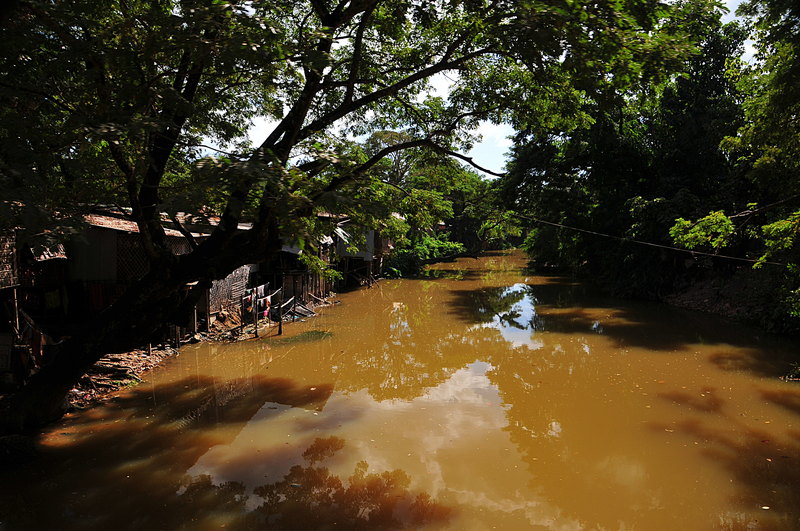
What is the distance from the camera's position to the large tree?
192 inches

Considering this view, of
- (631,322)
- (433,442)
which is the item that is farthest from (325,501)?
(631,322)

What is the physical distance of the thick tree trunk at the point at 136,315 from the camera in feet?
21.0

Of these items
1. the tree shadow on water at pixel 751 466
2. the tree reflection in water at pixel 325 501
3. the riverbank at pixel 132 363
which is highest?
the riverbank at pixel 132 363

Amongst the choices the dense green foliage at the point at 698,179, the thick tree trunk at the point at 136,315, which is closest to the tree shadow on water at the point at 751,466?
the dense green foliage at the point at 698,179

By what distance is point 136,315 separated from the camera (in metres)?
6.49

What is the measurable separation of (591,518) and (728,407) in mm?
5229

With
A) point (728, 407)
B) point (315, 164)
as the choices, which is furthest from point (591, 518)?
point (315, 164)

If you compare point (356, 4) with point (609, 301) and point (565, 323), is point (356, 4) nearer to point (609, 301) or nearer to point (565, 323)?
point (565, 323)

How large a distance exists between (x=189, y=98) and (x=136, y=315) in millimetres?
3269

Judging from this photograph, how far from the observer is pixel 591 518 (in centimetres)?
545

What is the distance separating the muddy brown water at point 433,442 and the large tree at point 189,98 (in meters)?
1.88

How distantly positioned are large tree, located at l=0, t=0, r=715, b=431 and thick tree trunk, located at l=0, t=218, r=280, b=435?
0.02 metres

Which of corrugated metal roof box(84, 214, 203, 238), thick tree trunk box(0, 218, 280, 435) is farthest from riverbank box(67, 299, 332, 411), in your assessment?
corrugated metal roof box(84, 214, 203, 238)

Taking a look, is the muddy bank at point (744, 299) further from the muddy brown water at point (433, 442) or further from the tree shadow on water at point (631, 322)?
the muddy brown water at point (433, 442)
